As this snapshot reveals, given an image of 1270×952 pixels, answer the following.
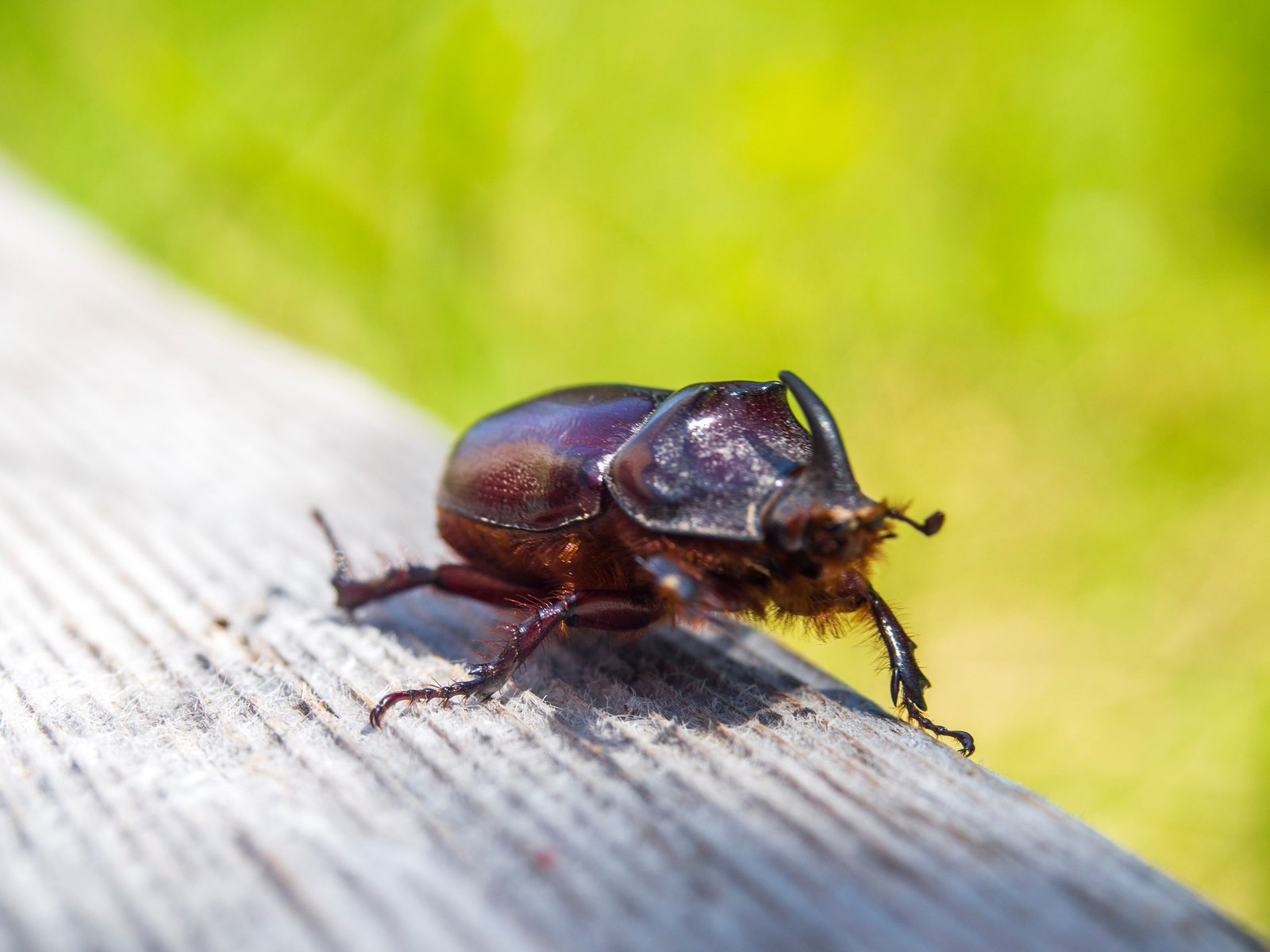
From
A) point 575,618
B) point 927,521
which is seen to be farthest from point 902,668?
point 575,618

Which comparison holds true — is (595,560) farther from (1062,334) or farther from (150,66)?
(150,66)

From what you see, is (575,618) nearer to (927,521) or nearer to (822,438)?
(822,438)

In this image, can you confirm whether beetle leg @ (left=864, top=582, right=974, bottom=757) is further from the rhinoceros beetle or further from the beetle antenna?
the beetle antenna

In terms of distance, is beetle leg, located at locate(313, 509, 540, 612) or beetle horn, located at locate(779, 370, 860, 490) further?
beetle leg, located at locate(313, 509, 540, 612)

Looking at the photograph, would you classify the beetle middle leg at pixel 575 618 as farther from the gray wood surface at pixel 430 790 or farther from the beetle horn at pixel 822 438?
the beetle horn at pixel 822 438

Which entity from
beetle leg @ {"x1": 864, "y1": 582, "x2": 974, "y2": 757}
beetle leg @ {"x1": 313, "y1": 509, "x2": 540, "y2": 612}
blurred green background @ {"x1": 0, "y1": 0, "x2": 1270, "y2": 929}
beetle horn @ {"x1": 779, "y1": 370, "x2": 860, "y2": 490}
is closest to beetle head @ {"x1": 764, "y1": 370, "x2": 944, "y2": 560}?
beetle horn @ {"x1": 779, "y1": 370, "x2": 860, "y2": 490}

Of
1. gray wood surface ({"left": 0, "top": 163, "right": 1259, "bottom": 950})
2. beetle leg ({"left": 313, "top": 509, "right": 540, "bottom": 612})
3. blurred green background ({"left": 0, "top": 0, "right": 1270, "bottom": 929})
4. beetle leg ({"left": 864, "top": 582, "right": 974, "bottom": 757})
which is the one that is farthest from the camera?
blurred green background ({"left": 0, "top": 0, "right": 1270, "bottom": 929})

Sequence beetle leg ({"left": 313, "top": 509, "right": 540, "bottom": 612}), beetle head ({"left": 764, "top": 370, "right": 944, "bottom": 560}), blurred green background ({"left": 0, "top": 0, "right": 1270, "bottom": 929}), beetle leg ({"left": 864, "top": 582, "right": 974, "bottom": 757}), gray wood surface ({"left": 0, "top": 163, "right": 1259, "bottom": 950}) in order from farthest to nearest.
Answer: blurred green background ({"left": 0, "top": 0, "right": 1270, "bottom": 929})
beetle leg ({"left": 313, "top": 509, "right": 540, "bottom": 612})
beetle leg ({"left": 864, "top": 582, "right": 974, "bottom": 757})
beetle head ({"left": 764, "top": 370, "right": 944, "bottom": 560})
gray wood surface ({"left": 0, "top": 163, "right": 1259, "bottom": 950})
